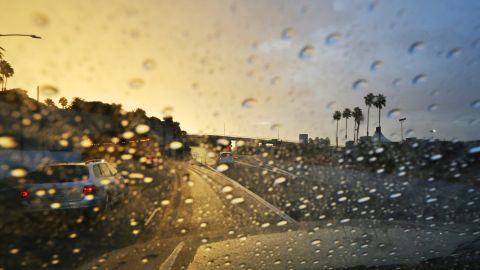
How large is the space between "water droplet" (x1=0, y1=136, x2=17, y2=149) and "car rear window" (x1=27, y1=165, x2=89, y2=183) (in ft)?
77.3

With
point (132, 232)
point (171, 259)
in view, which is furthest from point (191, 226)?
point (171, 259)

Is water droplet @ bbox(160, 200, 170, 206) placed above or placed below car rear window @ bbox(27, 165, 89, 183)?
below

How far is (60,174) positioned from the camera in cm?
1178

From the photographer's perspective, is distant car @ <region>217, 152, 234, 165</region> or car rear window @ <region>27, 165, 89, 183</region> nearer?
car rear window @ <region>27, 165, 89, 183</region>

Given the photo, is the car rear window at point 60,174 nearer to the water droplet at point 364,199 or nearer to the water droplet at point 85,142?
the water droplet at point 364,199

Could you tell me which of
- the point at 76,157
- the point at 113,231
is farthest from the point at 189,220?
the point at 76,157

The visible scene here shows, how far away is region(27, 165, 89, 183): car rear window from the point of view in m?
11.6

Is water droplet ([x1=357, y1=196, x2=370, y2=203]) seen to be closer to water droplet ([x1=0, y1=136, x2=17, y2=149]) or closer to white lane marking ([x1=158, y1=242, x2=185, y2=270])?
white lane marking ([x1=158, y1=242, x2=185, y2=270])

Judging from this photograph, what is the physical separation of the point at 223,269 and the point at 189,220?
5.77 metres

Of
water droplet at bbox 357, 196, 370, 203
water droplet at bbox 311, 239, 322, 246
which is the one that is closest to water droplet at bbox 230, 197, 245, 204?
water droplet at bbox 357, 196, 370, 203

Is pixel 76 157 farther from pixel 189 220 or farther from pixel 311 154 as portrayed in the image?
pixel 189 220

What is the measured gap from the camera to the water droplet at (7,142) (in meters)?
33.1

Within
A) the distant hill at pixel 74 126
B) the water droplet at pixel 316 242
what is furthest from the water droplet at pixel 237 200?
the distant hill at pixel 74 126

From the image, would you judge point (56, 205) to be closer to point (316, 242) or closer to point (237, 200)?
point (237, 200)
